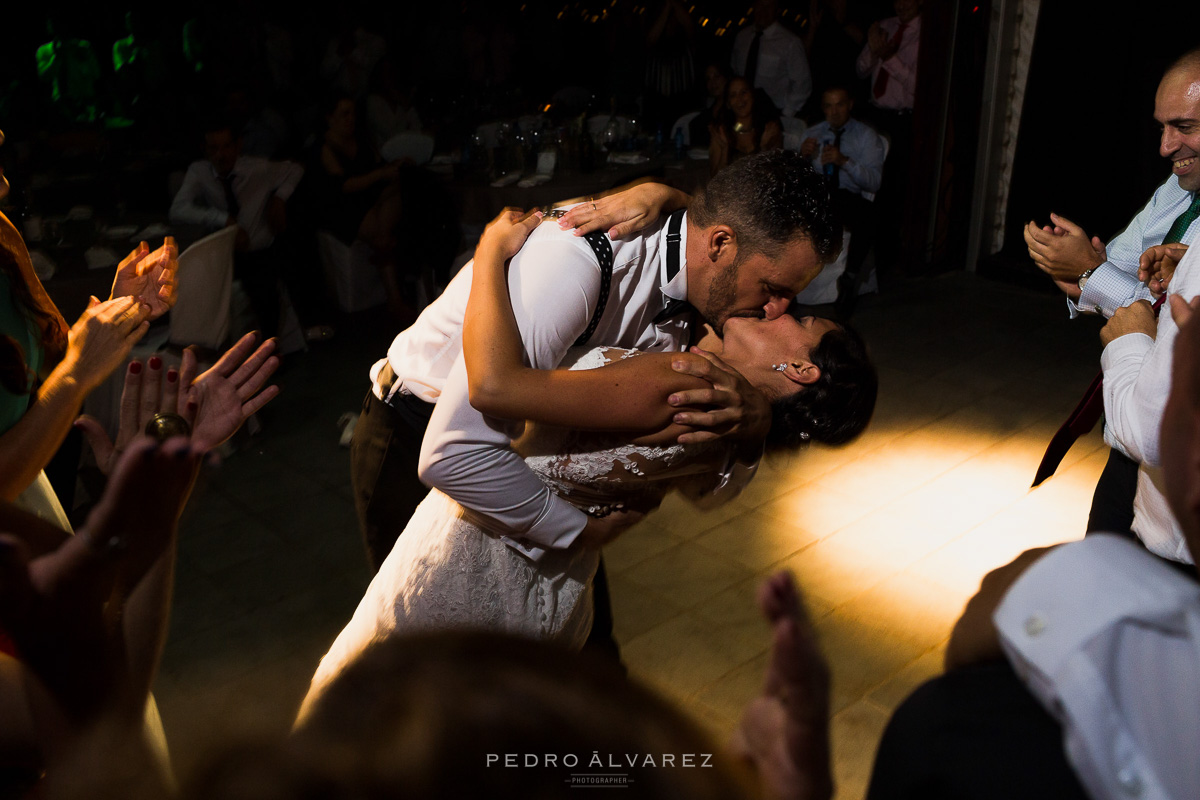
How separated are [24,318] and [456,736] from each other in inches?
62.1

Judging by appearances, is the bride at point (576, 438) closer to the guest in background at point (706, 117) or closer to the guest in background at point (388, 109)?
the guest in background at point (706, 117)

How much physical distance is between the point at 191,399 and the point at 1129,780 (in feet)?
4.14

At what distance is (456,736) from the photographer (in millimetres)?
551

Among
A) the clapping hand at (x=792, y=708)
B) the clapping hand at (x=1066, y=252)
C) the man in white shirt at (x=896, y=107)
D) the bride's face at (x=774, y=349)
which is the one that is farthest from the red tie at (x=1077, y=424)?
the man in white shirt at (x=896, y=107)

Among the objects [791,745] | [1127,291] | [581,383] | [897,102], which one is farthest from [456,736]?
[897,102]

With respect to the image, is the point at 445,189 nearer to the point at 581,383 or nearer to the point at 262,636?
the point at 262,636

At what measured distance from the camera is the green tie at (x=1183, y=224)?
218 centimetres

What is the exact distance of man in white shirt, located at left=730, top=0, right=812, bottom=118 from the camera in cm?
689

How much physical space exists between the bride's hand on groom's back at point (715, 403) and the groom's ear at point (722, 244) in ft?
0.96

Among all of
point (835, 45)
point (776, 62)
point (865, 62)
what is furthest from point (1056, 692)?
point (835, 45)

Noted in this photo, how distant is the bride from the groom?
0.05 meters

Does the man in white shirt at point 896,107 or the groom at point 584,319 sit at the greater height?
the groom at point 584,319

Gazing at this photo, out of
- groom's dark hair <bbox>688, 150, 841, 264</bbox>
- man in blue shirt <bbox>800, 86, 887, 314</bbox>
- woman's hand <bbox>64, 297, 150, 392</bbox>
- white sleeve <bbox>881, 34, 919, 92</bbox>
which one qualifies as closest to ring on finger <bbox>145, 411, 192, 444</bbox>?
woman's hand <bbox>64, 297, 150, 392</bbox>

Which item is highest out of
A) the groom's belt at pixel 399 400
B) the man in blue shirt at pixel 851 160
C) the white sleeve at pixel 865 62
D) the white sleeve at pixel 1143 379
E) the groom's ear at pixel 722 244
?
the groom's ear at pixel 722 244
